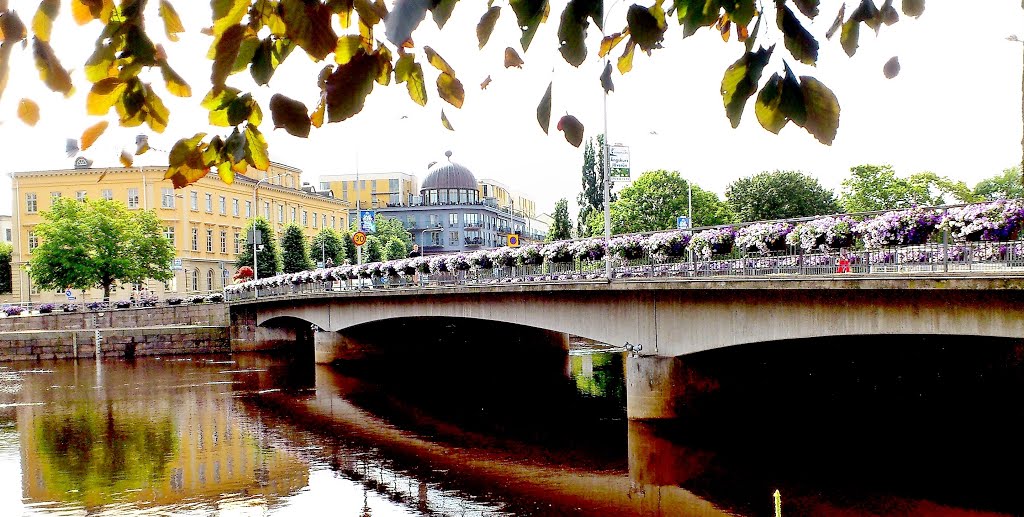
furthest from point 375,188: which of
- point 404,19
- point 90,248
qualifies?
point 404,19

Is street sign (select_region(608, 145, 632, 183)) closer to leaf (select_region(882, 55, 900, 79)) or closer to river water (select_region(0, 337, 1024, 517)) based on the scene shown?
river water (select_region(0, 337, 1024, 517))

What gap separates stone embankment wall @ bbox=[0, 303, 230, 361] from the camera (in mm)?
55562

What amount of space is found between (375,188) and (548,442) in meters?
108

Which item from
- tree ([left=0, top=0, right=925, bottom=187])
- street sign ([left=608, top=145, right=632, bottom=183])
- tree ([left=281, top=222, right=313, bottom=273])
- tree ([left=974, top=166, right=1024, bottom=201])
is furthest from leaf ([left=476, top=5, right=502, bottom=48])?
tree ([left=974, top=166, right=1024, bottom=201])

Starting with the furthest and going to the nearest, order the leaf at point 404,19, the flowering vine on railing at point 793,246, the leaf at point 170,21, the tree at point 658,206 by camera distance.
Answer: the tree at point 658,206 → the flowering vine on railing at point 793,246 → the leaf at point 170,21 → the leaf at point 404,19

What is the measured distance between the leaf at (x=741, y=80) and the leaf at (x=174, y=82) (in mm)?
2020

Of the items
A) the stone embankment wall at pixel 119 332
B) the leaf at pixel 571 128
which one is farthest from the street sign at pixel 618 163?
the stone embankment wall at pixel 119 332

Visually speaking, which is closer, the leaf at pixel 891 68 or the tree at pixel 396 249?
the leaf at pixel 891 68

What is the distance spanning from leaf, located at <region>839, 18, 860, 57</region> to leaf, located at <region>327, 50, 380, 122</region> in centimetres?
183

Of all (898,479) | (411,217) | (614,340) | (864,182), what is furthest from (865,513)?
(411,217)

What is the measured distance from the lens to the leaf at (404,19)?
8.32 ft

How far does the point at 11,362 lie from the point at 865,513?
50.2 meters

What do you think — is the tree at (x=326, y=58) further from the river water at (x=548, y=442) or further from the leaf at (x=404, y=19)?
the river water at (x=548, y=442)

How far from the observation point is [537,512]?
17.0 meters
